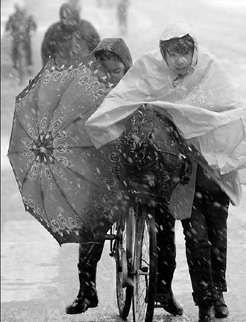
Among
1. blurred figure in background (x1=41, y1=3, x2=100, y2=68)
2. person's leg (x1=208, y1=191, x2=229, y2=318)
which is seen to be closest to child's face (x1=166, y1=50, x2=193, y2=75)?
person's leg (x1=208, y1=191, x2=229, y2=318)

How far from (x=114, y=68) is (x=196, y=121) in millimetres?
922

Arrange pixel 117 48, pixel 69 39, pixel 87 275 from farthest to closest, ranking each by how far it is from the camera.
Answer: pixel 69 39 < pixel 87 275 < pixel 117 48

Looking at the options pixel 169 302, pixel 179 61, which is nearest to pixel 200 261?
pixel 169 302

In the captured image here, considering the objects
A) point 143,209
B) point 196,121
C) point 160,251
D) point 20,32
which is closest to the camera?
point 196,121

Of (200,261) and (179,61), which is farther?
(200,261)

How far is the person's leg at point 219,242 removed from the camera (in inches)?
219

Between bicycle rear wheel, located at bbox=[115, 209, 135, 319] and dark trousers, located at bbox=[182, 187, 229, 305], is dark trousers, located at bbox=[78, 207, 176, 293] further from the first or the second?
dark trousers, located at bbox=[182, 187, 229, 305]

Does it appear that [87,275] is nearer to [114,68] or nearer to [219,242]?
[219,242]

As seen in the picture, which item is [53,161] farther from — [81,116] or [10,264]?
[10,264]

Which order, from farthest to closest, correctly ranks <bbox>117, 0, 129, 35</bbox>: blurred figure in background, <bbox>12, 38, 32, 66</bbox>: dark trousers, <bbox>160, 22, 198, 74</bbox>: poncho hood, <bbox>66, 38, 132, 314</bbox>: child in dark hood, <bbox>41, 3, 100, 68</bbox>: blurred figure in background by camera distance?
<bbox>117, 0, 129, 35</bbox>: blurred figure in background → <bbox>12, 38, 32, 66</bbox>: dark trousers → <bbox>41, 3, 100, 68</bbox>: blurred figure in background → <bbox>66, 38, 132, 314</bbox>: child in dark hood → <bbox>160, 22, 198, 74</bbox>: poncho hood

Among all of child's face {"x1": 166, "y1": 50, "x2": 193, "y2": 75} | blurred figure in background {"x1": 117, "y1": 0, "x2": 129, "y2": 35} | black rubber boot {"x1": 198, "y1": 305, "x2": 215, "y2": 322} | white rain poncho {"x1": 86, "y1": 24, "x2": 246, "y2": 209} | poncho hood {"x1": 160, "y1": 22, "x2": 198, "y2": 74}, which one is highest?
poncho hood {"x1": 160, "y1": 22, "x2": 198, "y2": 74}

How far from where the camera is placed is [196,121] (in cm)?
499

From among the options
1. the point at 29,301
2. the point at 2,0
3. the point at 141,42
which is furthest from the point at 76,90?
the point at 2,0

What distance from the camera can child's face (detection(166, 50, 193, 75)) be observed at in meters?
5.18
